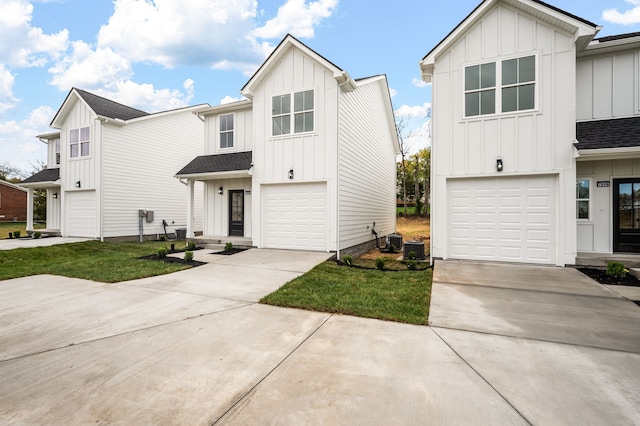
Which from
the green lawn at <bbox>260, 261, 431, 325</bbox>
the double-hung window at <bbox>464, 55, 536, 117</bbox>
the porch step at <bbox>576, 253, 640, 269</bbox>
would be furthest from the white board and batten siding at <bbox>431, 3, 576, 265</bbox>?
the green lawn at <bbox>260, 261, 431, 325</bbox>

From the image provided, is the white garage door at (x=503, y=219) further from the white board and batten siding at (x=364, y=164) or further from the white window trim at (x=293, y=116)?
the white window trim at (x=293, y=116)

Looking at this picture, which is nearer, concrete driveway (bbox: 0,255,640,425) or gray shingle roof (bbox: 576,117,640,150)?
concrete driveway (bbox: 0,255,640,425)

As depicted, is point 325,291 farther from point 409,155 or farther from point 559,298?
point 409,155

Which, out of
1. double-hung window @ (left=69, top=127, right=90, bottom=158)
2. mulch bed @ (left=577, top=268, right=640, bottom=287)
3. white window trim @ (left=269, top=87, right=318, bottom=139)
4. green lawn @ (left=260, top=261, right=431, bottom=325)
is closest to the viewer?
green lawn @ (left=260, top=261, right=431, bottom=325)

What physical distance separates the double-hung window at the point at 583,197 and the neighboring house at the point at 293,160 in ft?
22.1

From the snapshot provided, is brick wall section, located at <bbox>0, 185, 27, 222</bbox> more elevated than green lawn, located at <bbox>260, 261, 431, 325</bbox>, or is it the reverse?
brick wall section, located at <bbox>0, 185, 27, 222</bbox>

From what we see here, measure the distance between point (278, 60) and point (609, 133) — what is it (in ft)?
33.2

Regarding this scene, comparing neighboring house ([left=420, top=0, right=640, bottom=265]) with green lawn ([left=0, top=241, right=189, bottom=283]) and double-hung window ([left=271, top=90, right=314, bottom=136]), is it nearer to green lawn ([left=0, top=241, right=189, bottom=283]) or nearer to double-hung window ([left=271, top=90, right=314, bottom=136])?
double-hung window ([left=271, top=90, right=314, bottom=136])

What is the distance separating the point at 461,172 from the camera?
27.0 ft

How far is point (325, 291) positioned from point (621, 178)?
28.5ft

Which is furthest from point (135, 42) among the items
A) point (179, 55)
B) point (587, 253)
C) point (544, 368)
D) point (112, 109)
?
point (587, 253)

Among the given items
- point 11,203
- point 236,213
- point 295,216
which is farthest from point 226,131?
point 11,203

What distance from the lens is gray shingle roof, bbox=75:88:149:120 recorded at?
1423 cm

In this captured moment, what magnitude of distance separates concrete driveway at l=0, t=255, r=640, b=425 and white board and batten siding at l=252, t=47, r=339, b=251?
17.6 ft
